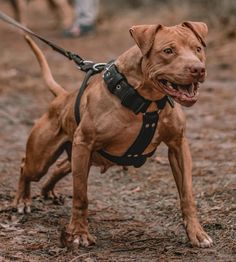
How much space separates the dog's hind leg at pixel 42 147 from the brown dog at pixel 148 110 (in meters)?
0.20

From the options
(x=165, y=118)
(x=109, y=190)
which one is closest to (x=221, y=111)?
(x=109, y=190)

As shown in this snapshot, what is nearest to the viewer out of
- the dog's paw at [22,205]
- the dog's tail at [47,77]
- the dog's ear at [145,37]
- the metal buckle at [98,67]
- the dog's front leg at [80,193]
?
the dog's ear at [145,37]

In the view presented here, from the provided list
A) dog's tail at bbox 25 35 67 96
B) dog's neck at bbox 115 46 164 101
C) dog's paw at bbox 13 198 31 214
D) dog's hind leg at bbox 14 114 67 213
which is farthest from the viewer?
dog's tail at bbox 25 35 67 96

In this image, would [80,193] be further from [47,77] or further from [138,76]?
[47,77]

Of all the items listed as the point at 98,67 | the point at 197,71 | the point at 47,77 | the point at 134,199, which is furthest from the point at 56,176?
the point at 197,71

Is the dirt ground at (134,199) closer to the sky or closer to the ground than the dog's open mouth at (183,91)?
closer to the ground

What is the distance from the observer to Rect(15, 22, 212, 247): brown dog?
4.20 metres

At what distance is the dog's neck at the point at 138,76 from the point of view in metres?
4.47

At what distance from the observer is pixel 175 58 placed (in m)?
4.20

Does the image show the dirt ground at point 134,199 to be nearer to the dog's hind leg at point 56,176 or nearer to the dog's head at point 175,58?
the dog's hind leg at point 56,176

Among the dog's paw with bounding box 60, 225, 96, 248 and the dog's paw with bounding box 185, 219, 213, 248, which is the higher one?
the dog's paw with bounding box 185, 219, 213, 248

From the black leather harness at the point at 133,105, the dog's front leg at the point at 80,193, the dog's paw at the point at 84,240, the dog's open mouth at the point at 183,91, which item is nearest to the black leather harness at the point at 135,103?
the black leather harness at the point at 133,105

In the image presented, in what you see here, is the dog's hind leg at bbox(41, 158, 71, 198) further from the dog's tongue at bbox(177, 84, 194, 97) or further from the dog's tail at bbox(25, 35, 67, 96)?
the dog's tongue at bbox(177, 84, 194, 97)

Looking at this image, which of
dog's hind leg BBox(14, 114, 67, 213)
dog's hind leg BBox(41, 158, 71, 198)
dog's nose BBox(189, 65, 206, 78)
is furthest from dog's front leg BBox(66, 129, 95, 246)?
dog's hind leg BBox(41, 158, 71, 198)
